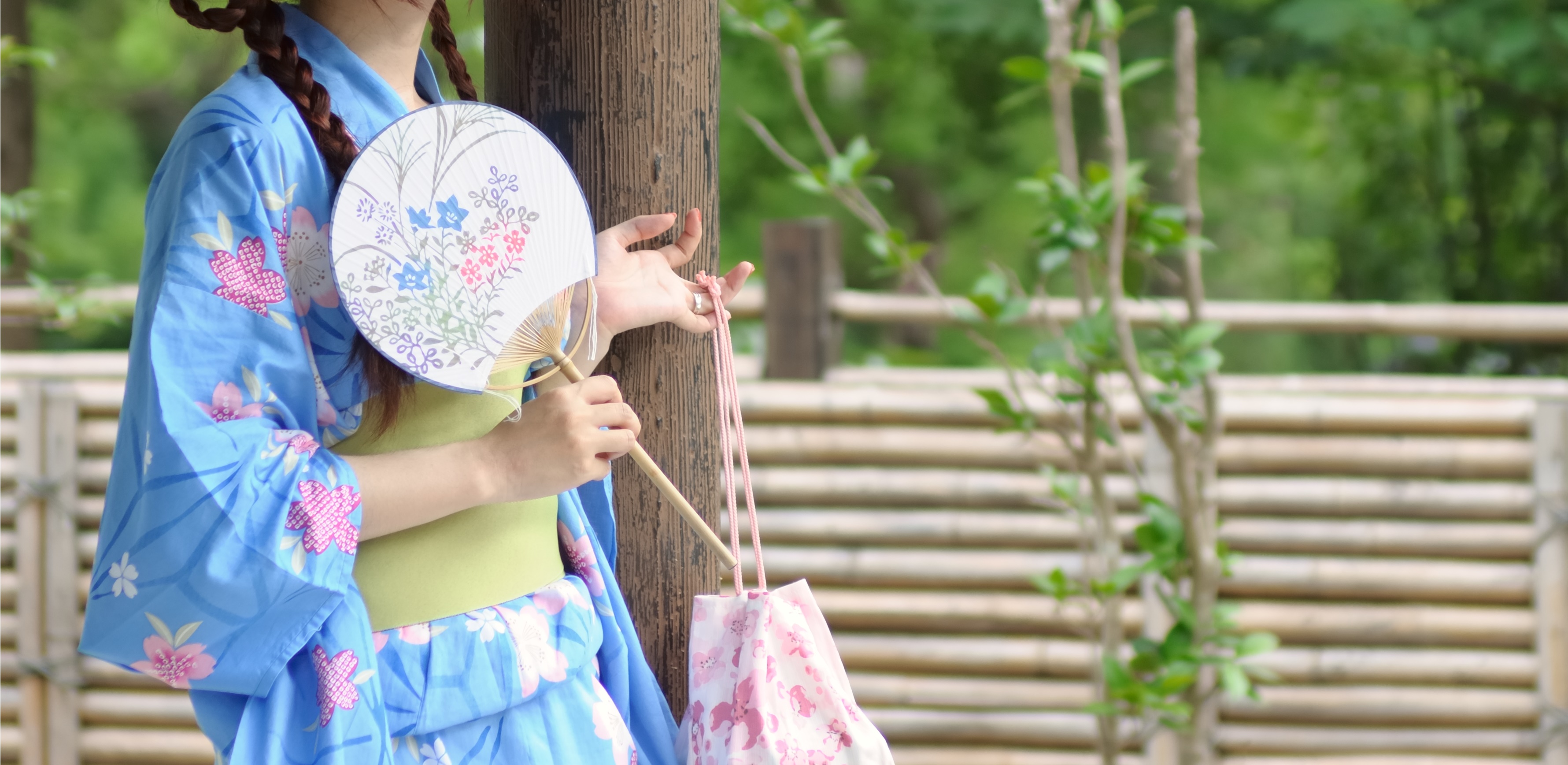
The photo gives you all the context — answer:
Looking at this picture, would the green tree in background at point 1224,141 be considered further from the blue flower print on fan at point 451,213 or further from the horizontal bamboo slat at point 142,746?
the blue flower print on fan at point 451,213

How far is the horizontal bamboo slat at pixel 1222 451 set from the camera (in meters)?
2.96

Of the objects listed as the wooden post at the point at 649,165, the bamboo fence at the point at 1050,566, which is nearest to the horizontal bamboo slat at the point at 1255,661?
the bamboo fence at the point at 1050,566

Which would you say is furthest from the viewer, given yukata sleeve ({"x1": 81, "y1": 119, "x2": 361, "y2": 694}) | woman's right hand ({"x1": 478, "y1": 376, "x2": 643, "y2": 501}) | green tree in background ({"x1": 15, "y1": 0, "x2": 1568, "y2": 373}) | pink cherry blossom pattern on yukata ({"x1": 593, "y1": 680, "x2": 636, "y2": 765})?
green tree in background ({"x1": 15, "y1": 0, "x2": 1568, "y2": 373})

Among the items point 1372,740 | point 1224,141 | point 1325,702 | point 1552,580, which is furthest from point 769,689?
point 1224,141

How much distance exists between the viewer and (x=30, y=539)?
321 centimetres

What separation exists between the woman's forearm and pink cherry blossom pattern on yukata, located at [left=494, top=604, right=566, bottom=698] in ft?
0.40

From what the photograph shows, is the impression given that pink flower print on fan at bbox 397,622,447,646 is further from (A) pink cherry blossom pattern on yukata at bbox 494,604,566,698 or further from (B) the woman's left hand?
(B) the woman's left hand

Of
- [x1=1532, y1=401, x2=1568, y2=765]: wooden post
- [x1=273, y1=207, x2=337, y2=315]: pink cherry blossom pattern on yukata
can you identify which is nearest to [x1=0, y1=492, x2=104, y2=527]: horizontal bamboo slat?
[x1=273, y1=207, x2=337, y2=315]: pink cherry blossom pattern on yukata

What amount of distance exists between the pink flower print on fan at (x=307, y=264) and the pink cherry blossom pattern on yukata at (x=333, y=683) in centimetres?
26

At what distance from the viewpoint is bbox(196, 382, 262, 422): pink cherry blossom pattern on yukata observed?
2.69 ft

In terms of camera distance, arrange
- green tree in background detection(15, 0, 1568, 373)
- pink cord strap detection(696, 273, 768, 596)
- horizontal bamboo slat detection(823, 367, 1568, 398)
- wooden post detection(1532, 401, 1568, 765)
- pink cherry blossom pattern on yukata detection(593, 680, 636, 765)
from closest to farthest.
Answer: pink cherry blossom pattern on yukata detection(593, 680, 636, 765) → pink cord strap detection(696, 273, 768, 596) → wooden post detection(1532, 401, 1568, 765) → horizontal bamboo slat detection(823, 367, 1568, 398) → green tree in background detection(15, 0, 1568, 373)

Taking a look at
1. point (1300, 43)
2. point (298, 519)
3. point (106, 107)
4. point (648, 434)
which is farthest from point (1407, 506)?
point (106, 107)

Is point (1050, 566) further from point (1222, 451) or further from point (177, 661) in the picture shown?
point (177, 661)

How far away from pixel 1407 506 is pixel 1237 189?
7.02m
